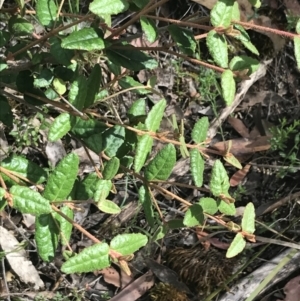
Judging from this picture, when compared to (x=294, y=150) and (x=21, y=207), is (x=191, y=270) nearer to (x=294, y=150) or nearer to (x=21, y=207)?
A: (x=294, y=150)

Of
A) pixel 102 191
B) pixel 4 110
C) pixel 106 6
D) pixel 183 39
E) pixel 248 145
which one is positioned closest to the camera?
pixel 106 6

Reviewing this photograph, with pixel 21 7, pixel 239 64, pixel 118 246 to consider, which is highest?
pixel 21 7

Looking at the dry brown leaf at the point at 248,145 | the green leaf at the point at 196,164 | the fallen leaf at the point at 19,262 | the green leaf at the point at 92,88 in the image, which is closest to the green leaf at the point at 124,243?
the green leaf at the point at 196,164

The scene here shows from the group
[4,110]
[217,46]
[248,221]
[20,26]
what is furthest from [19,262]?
[217,46]

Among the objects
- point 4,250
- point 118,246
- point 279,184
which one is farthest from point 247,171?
point 118,246

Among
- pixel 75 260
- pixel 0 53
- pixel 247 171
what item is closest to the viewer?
pixel 75 260

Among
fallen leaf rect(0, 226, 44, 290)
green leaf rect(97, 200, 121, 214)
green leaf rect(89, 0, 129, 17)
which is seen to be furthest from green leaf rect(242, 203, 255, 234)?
fallen leaf rect(0, 226, 44, 290)

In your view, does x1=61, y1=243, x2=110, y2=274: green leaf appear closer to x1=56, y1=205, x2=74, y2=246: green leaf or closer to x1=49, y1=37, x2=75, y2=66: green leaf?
x1=56, y1=205, x2=74, y2=246: green leaf

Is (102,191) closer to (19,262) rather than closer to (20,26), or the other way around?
(20,26)
